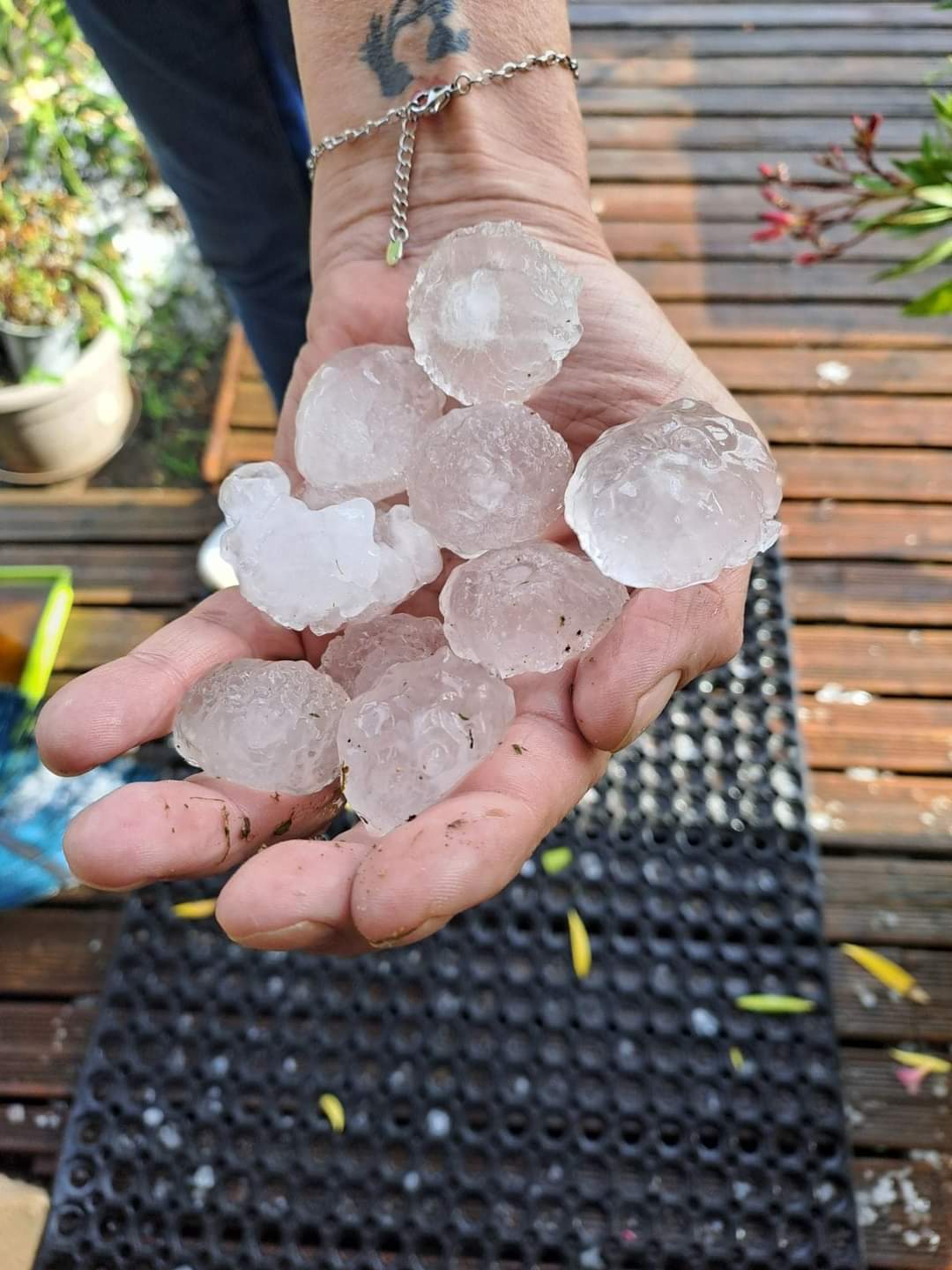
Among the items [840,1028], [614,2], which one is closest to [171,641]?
→ [840,1028]

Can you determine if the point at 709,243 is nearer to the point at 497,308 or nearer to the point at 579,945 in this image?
the point at 497,308

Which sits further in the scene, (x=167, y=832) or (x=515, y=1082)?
(x=515, y=1082)

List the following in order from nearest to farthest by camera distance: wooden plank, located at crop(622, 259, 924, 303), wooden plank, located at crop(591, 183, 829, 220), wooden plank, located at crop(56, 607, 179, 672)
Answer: wooden plank, located at crop(56, 607, 179, 672) < wooden plank, located at crop(622, 259, 924, 303) < wooden plank, located at crop(591, 183, 829, 220)

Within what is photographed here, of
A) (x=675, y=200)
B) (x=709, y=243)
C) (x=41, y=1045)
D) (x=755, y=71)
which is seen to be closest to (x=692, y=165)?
(x=675, y=200)

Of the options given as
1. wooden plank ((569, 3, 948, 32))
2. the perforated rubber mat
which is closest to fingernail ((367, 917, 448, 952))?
the perforated rubber mat

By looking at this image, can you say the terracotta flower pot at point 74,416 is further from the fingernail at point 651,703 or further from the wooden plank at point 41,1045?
the fingernail at point 651,703

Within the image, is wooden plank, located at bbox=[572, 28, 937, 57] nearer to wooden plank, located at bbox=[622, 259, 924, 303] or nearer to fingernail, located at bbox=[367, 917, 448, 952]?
wooden plank, located at bbox=[622, 259, 924, 303]

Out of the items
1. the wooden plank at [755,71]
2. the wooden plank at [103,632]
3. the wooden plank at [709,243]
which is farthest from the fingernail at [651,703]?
the wooden plank at [755,71]
